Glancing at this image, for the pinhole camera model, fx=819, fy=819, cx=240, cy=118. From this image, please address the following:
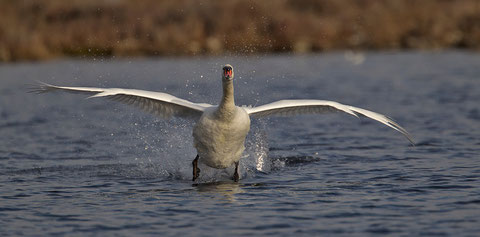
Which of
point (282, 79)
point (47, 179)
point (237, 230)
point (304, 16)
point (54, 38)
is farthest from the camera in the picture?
point (304, 16)

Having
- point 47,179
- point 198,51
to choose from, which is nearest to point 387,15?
point 198,51

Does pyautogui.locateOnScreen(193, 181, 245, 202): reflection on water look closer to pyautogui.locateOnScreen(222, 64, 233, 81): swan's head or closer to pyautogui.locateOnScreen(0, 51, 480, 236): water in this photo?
pyautogui.locateOnScreen(0, 51, 480, 236): water

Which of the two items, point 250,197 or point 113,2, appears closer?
point 250,197

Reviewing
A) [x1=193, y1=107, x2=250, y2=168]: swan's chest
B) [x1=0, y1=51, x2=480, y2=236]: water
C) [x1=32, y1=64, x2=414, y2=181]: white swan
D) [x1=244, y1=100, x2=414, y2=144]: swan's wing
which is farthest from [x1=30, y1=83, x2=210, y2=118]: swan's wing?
[x1=0, y1=51, x2=480, y2=236]: water

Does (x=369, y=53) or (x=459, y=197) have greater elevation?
(x=369, y=53)

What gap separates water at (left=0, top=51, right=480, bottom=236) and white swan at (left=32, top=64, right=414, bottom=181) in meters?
0.48

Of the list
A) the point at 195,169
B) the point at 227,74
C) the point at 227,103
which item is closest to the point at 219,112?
the point at 227,103

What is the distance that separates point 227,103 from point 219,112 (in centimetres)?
21

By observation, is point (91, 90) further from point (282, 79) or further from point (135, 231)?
point (282, 79)

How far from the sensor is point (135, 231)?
8.89m

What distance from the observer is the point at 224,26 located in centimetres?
3241

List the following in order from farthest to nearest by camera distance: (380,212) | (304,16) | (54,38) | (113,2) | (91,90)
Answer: (113,2) < (304,16) < (54,38) < (91,90) < (380,212)

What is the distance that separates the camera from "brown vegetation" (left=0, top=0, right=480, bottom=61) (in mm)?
31531

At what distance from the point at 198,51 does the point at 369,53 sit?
6861 millimetres
